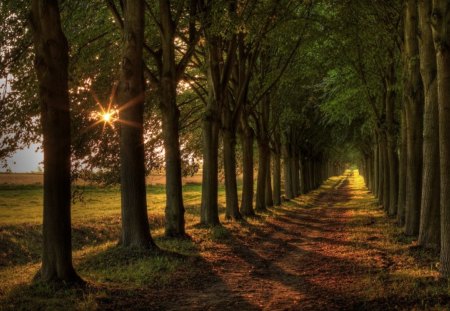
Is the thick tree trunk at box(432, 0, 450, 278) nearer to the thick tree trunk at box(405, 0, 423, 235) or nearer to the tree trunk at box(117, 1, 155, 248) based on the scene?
the thick tree trunk at box(405, 0, 423, 235)

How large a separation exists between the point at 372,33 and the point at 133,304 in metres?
15.5

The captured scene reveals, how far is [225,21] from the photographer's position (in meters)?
13.9

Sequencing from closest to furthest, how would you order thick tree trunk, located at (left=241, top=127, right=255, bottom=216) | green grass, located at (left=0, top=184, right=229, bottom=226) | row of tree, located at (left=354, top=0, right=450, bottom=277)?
row of tree, located at (left=354, top=0, right=450, bottom=277), thick tree trunk, located at (left=241, top=127, right=255, bottom=216), green grass, located at (left=0, top=184, right=229, bottom=226)

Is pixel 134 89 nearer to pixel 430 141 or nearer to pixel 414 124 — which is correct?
pixel 430 141

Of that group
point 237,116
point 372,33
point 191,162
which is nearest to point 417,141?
point 372,33

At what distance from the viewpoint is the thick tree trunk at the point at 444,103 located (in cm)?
945

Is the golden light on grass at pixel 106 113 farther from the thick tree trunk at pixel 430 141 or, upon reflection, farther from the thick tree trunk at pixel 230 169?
the thick tree trunk at pixel 430 141

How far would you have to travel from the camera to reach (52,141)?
8961 millimetres

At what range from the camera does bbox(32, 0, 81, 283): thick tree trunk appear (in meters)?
8.91

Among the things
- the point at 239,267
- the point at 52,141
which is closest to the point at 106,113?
the point at 52,141

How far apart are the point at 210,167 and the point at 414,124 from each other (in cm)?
802

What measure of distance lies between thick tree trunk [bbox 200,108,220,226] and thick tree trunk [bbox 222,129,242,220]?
2647mm

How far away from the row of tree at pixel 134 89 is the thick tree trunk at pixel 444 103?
19.4 ft

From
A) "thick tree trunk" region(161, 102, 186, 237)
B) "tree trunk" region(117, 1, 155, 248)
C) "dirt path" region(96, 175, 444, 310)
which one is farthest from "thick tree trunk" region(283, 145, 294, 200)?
"tree trunk" region(117, 1, 155, 248)
